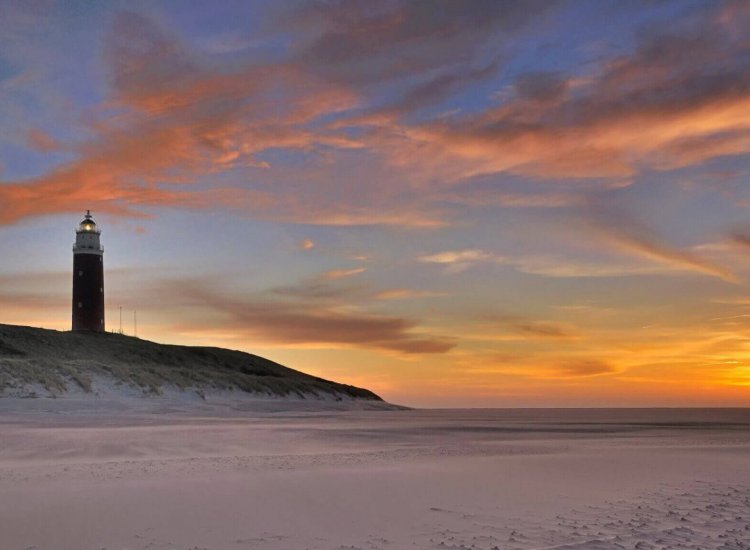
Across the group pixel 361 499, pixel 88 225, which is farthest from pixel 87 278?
pixel 361 499

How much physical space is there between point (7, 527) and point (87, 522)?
42.8 inches

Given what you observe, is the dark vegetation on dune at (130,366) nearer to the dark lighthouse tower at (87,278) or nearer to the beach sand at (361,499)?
the dark lighthouse tower at (87,278)

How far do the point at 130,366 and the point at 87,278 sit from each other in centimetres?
3013

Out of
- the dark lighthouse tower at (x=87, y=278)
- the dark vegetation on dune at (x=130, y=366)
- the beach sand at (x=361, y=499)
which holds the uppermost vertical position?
the dark lighthouse tower at (x=87, y=278)

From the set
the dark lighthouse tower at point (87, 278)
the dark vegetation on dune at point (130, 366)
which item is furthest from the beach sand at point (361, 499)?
the dark lighthouse tower at point (87, 278)

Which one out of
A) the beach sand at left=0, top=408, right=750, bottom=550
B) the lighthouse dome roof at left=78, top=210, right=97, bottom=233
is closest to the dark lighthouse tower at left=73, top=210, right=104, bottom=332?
the lighthouse dome roof at left=78, top=210, right=97, bottom=233

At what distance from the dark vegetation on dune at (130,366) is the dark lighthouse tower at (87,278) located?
2909mm

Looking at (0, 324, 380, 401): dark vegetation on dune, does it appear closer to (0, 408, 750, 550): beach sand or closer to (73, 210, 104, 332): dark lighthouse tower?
(73, 210, 104, 332): dark lighthouse tower

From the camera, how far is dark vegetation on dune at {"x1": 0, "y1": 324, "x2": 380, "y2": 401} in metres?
53.3

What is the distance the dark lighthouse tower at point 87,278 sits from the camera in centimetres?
9138

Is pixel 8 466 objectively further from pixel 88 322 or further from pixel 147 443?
pixel 88 322

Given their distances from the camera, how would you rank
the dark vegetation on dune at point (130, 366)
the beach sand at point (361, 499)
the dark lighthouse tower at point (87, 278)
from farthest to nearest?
1. the dark lighthouse tower at point (87, 278)
2. the dark vegetation on dune at point (130, 366)
3. the beach sand at point (361, 499)

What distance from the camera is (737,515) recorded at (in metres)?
12.5

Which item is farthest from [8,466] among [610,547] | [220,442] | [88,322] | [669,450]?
[88,322]
